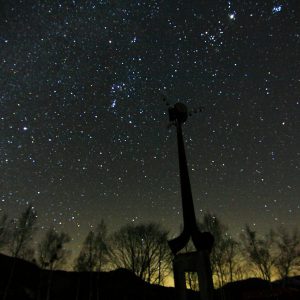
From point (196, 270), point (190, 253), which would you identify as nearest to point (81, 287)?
point (190, 253)

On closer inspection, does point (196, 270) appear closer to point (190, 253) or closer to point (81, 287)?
point (190, 253)

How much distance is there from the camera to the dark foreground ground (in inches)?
1304

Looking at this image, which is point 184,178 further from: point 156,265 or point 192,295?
point 192,295

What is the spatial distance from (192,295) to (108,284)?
14.0m

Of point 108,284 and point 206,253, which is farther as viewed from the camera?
point 108,284

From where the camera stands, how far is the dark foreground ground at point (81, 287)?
33.1 metres

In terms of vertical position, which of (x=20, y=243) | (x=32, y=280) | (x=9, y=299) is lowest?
(x=9, y=299)

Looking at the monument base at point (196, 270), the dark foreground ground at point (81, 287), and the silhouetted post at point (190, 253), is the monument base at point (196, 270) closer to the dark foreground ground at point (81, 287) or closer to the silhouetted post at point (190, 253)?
the silhouetted post at point (190, 253)

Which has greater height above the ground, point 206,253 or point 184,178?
point 184,178

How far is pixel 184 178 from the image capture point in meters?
14.5

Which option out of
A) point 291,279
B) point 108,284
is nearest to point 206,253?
point 108,284

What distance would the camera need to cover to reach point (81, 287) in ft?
137

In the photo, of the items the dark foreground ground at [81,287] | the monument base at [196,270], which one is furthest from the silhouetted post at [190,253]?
the dark foreground ground at [81,287]

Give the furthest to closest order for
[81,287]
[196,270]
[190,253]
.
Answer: [81,287]
[190,253]
[196,270]
